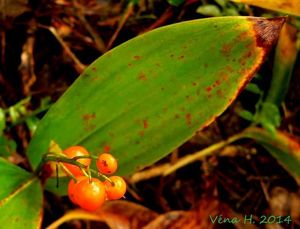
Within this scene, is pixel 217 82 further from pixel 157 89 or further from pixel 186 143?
pixel 186 143

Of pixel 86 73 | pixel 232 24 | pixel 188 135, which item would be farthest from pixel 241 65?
pixel 86 73

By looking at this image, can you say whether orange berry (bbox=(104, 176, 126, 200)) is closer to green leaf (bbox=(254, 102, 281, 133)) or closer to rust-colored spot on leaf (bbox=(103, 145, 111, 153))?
rust-colored spot on leaf (bbox=(103, 145, 111, 153))

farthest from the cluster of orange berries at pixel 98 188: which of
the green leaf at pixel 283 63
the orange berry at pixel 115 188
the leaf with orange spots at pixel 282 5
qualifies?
the green leaf at pixel 283 63

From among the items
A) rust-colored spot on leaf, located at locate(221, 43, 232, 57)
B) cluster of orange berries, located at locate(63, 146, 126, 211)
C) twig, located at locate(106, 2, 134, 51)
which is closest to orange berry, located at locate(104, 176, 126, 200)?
cluster of orange berries, located at locate(63, 146, 126, 211)

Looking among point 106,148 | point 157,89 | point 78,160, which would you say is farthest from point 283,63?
point 78,160

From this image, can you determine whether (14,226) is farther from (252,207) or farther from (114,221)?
(252,207)

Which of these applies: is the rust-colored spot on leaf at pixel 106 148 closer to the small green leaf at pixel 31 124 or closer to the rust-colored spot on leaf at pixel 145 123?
the rust-colored spot on leaf at pixel 145 123
